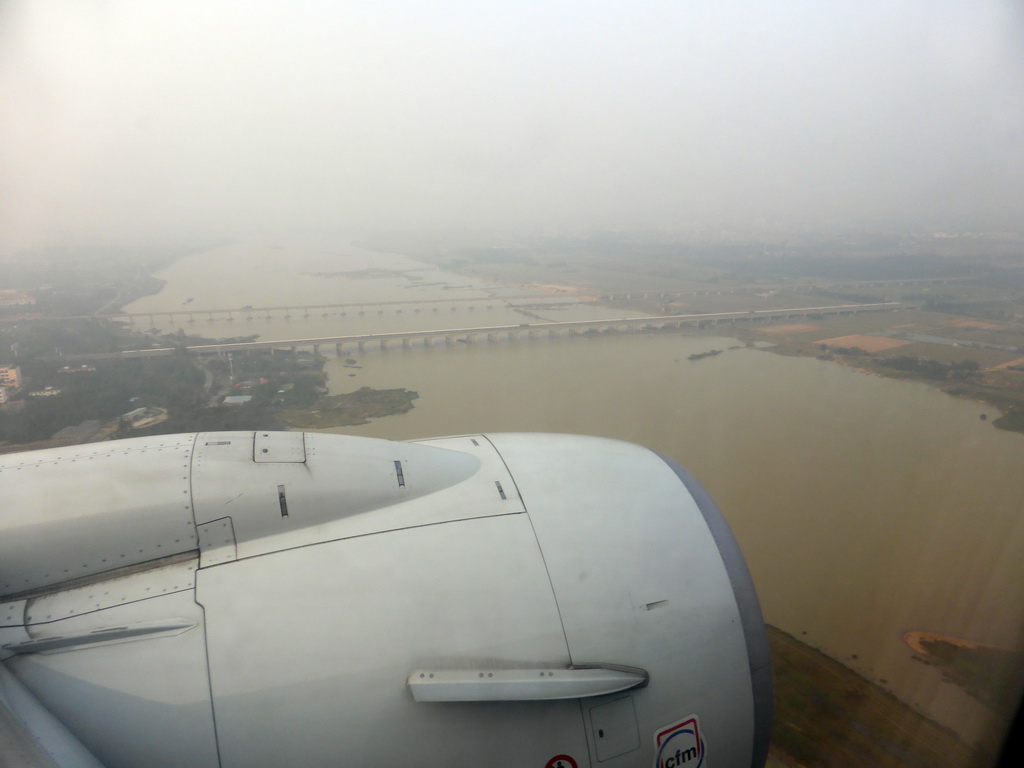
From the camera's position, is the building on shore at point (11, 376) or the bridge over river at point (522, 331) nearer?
the building on shore at point (11, 376)

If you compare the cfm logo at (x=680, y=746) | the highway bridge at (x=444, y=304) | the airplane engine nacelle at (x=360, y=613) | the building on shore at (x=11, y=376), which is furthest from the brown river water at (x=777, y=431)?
the airplane engine nacelle at (x=360, y=613)

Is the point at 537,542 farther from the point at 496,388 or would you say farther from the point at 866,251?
the point at 866,251

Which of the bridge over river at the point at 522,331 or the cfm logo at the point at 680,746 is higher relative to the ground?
the bridge over river at the point at 522,331

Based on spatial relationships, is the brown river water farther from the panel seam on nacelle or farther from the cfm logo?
the panel seam on nacelle

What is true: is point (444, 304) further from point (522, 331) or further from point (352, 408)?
point (352, 408)

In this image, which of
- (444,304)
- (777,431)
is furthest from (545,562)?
(444,304)

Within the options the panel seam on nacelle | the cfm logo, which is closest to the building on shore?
the panel seam on nacelle

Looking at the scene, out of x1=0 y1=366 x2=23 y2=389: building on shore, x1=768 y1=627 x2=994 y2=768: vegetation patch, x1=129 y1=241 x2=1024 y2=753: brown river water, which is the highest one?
x1=0 y1=366 x2=23 y2=389: building on shore

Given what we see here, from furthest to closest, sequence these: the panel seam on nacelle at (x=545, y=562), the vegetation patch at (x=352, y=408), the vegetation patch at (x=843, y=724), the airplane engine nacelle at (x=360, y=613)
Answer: the vegetation patch at (x=352, y=408) < the vegetation patch at (x=843, y=724) < the panel seam on nacelle at (x=545, y=562) < the airplane engine nacelle at (x=360, y=613)

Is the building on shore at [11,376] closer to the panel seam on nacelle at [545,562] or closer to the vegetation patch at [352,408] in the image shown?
the vegetation patch at [352,408]
